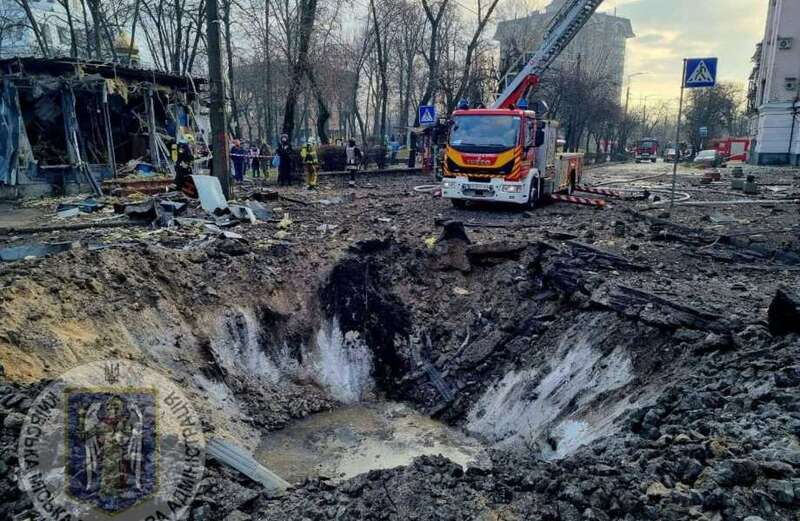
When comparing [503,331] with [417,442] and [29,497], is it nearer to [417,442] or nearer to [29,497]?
[417,442]

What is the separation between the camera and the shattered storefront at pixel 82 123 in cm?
1423

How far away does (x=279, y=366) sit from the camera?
6863mm

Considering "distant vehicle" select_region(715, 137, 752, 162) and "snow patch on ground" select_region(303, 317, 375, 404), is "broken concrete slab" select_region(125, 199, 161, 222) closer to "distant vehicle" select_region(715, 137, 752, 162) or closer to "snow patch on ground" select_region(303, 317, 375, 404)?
"snow patch on ground" select_region(303, 317, 375, 404)

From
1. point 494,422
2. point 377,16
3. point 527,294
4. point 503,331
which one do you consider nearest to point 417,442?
point 494,422

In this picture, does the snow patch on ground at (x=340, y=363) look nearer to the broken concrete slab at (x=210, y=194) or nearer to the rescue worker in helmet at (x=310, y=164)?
the broken concrete slab at (x=210, y=194)

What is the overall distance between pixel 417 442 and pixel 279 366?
216 cm

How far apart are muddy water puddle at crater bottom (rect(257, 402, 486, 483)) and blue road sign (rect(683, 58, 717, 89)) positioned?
8.59 meters

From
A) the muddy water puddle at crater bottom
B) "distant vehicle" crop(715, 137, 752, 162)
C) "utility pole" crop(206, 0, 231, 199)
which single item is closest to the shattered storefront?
"utility pole" crop(206, 0, 231, 199)

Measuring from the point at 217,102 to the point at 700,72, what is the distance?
10.3m

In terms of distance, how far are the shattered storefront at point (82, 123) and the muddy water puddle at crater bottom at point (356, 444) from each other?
1220 centimetres

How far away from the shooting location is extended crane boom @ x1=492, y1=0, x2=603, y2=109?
52.2 ft

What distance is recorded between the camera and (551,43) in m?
16.0

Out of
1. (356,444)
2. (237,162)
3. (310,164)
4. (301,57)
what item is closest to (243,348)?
(356,444)

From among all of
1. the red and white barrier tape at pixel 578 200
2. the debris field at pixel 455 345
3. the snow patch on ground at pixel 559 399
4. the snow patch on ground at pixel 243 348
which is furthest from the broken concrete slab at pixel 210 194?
the red and white barrier tape at pixel 578 200
